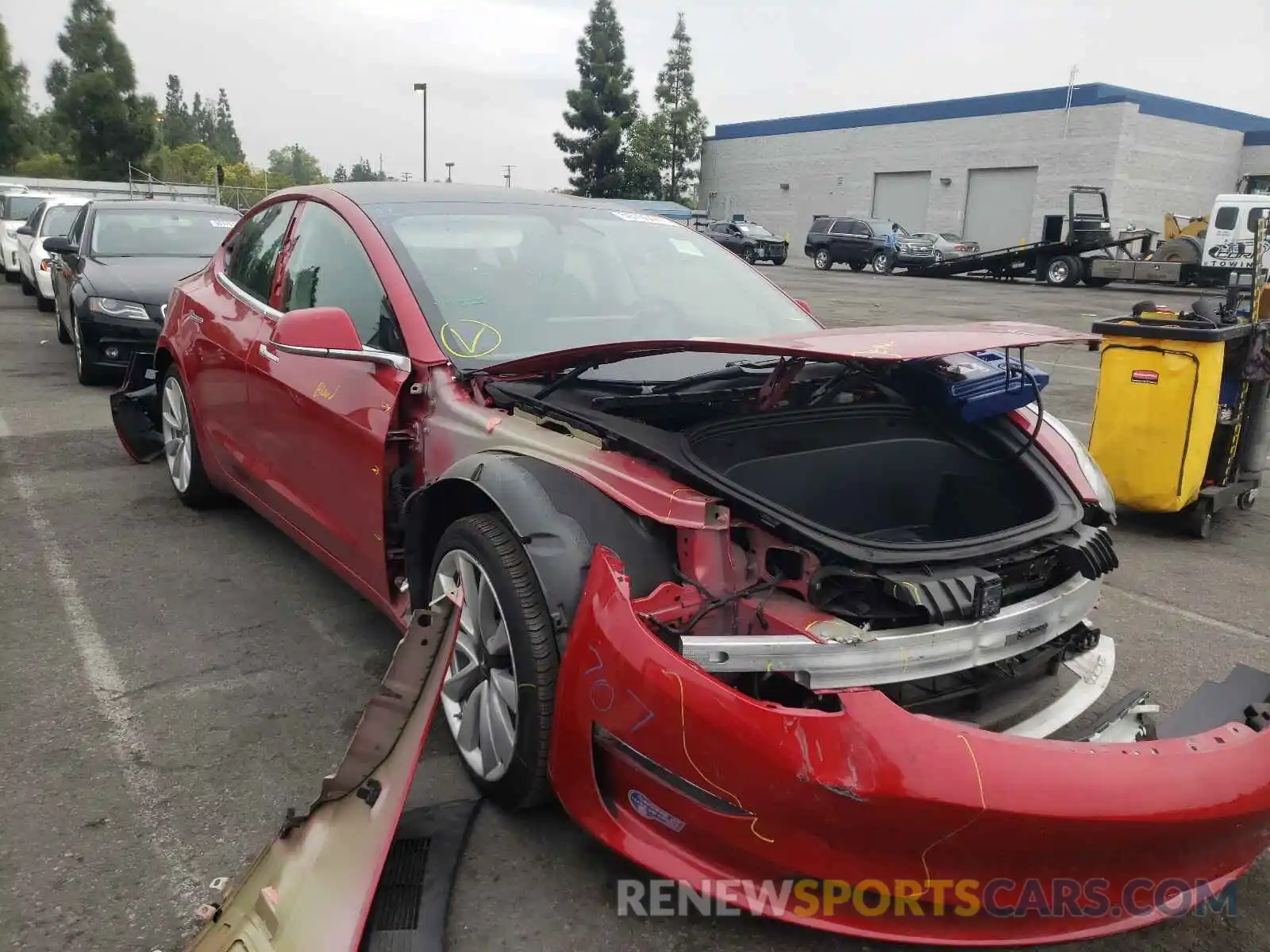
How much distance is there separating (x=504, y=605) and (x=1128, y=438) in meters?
4.15

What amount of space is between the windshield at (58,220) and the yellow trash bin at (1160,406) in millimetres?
13210

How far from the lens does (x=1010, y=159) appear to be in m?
39.2

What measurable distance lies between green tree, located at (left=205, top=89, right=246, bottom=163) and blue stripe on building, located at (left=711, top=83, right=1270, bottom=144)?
9510 cm

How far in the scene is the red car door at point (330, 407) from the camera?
3098mm

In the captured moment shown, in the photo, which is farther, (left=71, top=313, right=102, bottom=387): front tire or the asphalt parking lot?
(left=71, top=313, right=102, bottom=387): front tire

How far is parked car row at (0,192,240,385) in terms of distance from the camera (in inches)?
325

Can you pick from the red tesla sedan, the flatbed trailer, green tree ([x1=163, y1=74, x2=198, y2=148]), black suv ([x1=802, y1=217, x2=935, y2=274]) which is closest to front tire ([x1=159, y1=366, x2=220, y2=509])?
the red tesla sedan

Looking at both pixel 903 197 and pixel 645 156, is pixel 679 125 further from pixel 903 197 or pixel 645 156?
pixel 903 197

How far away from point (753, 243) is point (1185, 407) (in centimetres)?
2985

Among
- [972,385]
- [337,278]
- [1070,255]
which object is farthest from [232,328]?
[1070,255]

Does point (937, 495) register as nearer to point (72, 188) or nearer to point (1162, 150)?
point (72, 188)

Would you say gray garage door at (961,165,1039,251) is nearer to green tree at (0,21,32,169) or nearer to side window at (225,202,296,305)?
side window at (225,202,296,305)

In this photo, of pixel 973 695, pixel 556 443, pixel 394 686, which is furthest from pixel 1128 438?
pixel 394 686

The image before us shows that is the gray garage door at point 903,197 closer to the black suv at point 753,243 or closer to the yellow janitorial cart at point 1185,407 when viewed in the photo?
the black suv at point 753,243
